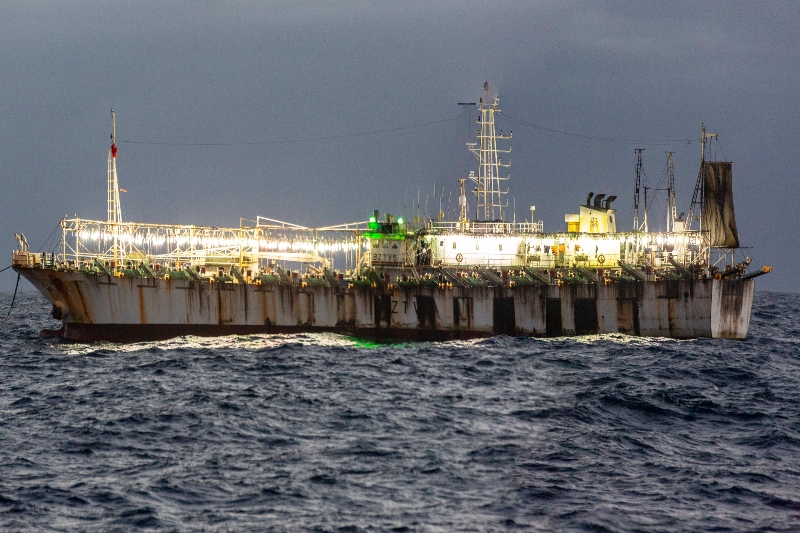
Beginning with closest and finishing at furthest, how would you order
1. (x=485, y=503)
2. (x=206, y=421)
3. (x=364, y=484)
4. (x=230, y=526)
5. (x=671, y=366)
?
(x=230, y=526) → (x=485, y=503) → (x=364, y=484) → (x=206, y=421) → (x=671, y=366)

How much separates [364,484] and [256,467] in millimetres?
4303

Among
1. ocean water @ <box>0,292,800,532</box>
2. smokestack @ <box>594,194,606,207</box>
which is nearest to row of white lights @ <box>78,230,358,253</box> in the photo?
ocean water @ <box>0,292,800,532</box>

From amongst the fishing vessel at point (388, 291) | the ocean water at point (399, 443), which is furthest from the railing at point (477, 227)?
the ocean water at point (399, 443)

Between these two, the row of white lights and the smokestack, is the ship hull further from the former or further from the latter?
the smokestack

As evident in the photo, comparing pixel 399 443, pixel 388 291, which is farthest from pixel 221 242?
pixel 399 443

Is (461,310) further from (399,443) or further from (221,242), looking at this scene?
(399,443)

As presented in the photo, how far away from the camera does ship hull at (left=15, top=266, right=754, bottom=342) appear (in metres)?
68.6

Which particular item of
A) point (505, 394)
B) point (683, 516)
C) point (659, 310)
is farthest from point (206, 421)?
point (659, 310)

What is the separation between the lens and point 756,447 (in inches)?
1280

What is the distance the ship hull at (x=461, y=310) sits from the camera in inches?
2702

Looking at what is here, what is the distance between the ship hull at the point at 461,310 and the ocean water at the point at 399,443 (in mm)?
11503

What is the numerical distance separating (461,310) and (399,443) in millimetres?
37461

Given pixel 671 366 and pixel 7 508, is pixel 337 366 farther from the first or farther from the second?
pixel 7 508

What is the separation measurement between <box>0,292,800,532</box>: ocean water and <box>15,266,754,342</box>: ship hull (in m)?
11.5
